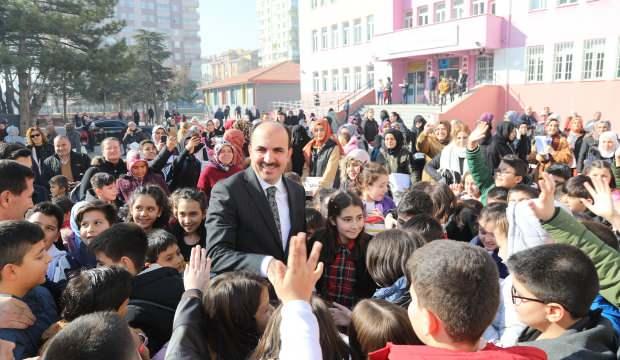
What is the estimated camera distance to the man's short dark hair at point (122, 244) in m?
2.75

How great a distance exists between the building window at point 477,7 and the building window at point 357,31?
9.76 metres

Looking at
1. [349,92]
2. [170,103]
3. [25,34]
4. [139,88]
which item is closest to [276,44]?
[170,103]

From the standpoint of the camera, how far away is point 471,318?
1444 mm

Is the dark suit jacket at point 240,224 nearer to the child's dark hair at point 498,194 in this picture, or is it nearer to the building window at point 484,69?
the child's dark hair at point 498,194

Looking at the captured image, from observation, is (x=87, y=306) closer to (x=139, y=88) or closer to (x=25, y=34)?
(x=25, y=34)

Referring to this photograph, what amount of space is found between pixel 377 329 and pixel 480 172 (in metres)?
3.19

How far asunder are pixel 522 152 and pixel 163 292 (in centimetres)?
716

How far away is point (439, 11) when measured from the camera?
1048 inches

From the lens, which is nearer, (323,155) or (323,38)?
(323,155)

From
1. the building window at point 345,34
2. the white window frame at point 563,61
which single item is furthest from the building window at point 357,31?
the white window frame at point 563,61

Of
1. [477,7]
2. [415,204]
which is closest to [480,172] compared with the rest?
[415,204]

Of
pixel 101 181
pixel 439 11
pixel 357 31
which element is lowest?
pixel 101 181

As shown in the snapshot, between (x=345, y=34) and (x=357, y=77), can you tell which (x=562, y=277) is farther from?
(x=345, y=34)

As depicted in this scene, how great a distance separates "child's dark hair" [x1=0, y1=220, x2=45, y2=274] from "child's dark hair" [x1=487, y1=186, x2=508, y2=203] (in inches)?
141
